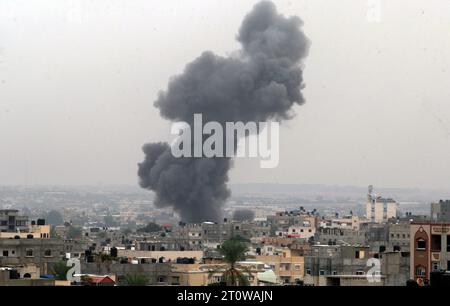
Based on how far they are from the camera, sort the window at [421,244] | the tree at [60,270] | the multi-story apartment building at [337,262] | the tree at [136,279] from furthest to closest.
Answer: the multi-story apartment building at [337,262] < the tree at [60,270] < the tree at [136,279] < the window at [421,244]

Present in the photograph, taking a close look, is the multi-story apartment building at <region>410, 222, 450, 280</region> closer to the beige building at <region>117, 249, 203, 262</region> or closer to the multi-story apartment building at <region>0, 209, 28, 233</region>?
the beige building at <region>117, 249, 203, 262</region>

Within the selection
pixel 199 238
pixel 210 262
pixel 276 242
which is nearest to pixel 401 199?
pixel 199 238

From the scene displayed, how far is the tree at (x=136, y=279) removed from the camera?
26578mm

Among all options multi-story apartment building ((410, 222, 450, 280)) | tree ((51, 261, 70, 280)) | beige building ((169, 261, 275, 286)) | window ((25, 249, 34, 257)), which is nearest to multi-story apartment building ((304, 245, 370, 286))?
beige building ((169, 261, 275, 286))

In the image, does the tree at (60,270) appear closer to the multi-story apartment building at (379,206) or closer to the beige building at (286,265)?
the beige building at (286,265)

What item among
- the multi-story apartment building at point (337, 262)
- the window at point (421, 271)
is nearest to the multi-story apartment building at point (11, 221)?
the multi-story apartment building at point (337, 262)

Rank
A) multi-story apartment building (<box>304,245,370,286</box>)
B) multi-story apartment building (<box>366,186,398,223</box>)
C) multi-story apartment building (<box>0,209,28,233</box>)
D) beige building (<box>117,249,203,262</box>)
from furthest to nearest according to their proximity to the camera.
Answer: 1. multi-story apartment building (<box>366,186,398,223</box>)
2. multi-story apartment building (<box>0,209,28,233</box>)
3. beige building (<box>117,249,203,262</box>)
4. multi-story apartment building (<box>304,245,370,286</box>)

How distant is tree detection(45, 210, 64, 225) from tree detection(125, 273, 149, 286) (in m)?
59.2

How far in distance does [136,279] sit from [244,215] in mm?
66928

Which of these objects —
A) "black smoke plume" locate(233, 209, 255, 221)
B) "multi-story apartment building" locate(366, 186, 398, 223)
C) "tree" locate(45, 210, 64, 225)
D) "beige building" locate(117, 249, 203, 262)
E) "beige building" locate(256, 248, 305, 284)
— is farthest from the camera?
"multi-story apartment building" locate(366, 186, 398, 223)

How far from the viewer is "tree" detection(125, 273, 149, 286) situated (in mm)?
26578

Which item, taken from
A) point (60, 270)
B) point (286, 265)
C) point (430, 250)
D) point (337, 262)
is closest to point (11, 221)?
point (286, 265)

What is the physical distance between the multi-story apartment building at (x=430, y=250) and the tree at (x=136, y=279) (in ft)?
16.2
